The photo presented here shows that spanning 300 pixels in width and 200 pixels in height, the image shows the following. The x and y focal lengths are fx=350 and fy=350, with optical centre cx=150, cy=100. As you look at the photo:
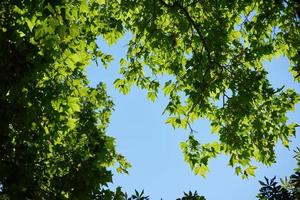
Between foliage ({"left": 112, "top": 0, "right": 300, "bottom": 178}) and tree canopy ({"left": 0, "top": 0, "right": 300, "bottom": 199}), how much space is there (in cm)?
3

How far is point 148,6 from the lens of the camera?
9766 millimetres

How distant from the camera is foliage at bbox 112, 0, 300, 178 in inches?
352

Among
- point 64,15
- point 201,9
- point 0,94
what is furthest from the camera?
point 201,9

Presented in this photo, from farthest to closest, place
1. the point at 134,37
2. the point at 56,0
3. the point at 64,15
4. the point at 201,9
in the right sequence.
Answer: the point at 134,37
the point at 201,9
the point at 64,15
the point at 56,0

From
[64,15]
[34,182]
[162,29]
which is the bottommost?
[34,182]

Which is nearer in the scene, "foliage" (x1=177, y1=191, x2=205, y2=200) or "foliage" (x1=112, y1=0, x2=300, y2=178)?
"foliage" (x1=177, y1=191, x2=205, y2=200)

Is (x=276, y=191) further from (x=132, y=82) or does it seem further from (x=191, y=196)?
(x=132, y=82)

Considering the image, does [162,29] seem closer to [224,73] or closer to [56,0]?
[224,73]

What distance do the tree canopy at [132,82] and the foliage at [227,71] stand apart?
0.03m

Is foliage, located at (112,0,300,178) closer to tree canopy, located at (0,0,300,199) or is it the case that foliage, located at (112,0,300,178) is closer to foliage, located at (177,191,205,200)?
tree canopy, located at (0,0,300,199)

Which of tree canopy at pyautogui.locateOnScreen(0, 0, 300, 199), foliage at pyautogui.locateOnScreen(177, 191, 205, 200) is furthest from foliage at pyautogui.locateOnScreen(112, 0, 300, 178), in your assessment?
foliage at pyautogui.locateOnScreen(177, 191, 205, 200)

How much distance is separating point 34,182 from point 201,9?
7358 mm

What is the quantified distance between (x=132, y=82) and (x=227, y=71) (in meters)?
2.92

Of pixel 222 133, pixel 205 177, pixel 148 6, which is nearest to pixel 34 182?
pixel 205 177
